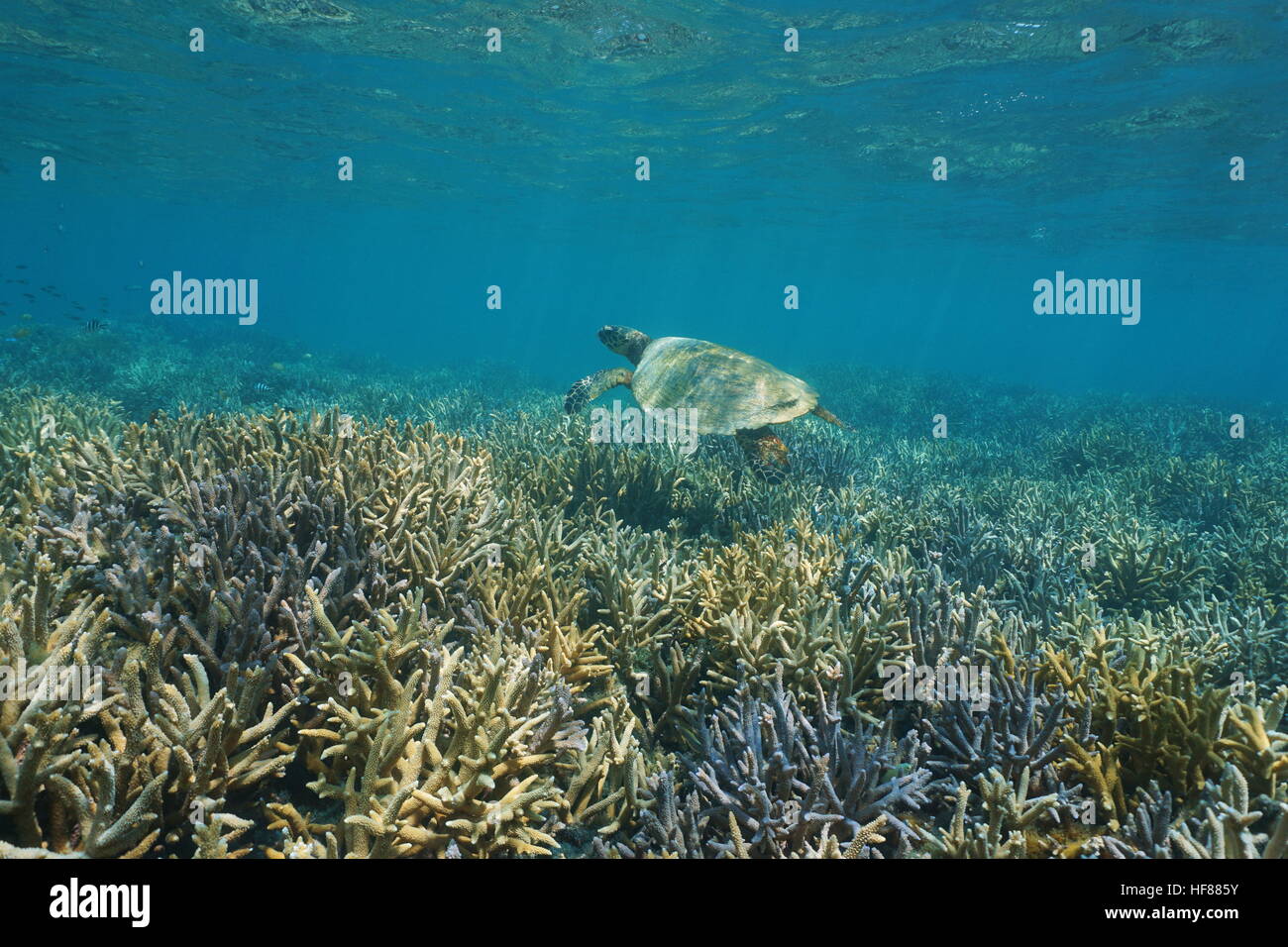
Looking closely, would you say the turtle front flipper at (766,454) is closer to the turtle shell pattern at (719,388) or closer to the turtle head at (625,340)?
the turtle shell pattern at (719,388)

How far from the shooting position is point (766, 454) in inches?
320

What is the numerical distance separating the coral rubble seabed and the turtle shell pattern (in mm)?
1623

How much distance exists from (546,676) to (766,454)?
5.65m

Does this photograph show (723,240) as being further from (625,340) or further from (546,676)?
(546,676)

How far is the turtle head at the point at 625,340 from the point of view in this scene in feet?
35.2

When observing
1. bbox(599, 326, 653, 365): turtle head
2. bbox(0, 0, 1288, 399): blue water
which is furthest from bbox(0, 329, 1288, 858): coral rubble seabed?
bbox(0, 0, 1288, 399): blue water

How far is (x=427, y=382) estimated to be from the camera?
23062 mm

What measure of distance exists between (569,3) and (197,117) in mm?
20461

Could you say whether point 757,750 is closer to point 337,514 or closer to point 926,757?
point 926,757

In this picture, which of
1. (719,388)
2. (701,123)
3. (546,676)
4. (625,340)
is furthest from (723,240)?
(546,676)

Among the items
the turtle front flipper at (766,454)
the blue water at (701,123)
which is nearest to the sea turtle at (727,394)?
the turtle front flipper at (766,454)

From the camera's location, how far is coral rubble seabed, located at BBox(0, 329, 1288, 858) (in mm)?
2387
